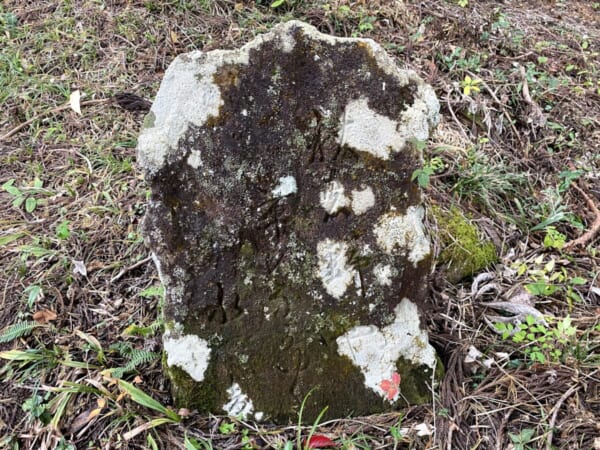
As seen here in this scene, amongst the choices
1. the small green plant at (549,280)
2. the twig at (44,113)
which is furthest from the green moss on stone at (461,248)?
the twig at (44,113)

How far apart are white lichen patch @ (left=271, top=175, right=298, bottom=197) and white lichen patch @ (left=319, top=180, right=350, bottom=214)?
121 millimetres

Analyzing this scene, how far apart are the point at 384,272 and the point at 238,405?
84 cm

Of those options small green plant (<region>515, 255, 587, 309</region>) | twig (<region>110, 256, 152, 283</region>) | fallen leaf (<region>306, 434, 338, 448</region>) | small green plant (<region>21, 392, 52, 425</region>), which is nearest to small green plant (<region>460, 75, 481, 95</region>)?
Result: small green plant (<region>515, 255, 587, 309</region>)

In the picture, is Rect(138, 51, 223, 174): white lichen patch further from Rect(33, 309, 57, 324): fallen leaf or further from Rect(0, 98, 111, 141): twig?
Rect(0, 98, 111, 141): twig

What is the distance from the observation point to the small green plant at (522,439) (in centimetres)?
186

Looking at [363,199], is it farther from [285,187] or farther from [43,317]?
[43,317]

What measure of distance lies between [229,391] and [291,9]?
10.8 feet

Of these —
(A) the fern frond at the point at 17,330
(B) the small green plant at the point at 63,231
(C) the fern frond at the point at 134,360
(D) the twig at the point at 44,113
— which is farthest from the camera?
(D) the twig at the point at 44,113

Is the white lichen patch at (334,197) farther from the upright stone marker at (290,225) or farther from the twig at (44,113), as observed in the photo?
the twig at (44,113)

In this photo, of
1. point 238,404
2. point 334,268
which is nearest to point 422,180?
point 334,268

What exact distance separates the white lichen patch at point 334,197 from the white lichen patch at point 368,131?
0.17 metres

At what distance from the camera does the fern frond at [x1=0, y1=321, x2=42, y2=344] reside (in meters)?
2.23

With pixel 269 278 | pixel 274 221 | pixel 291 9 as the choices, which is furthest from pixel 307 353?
pixel 291 9

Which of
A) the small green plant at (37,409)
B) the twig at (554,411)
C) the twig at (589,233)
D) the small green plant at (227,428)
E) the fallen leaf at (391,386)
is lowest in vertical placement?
the small green plant at (37,409)
